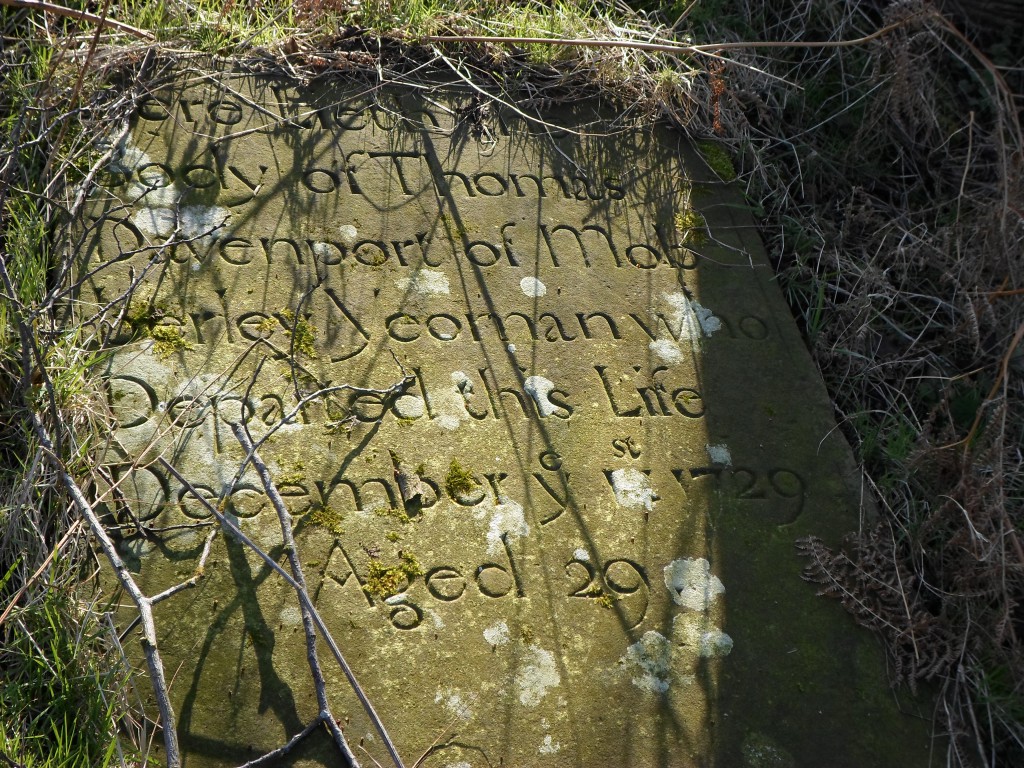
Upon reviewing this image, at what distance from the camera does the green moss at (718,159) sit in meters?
3.69

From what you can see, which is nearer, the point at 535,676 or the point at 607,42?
the point at 535,676

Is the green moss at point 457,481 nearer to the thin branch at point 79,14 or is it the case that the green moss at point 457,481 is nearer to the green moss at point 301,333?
the green moss at point 301,333

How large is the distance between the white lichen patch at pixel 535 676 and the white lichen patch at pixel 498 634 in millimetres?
66

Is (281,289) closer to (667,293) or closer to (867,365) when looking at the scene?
(667,293)

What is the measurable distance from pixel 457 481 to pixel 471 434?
0.57 feet

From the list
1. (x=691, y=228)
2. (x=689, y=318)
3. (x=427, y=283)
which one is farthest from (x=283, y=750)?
(x=691, y=228)

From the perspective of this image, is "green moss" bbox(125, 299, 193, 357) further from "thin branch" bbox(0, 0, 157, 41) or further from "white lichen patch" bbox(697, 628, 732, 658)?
"white lichen patch" bbox(697, 628, 732, 658)

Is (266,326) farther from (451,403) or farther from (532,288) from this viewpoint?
(532,288)

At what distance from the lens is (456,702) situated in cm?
239

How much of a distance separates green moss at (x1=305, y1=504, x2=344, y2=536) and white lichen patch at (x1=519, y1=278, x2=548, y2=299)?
3.39 ft

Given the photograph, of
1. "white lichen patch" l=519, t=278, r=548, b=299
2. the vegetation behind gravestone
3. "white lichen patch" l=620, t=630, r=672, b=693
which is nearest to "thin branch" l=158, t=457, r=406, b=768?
the vegetation behind gravestone

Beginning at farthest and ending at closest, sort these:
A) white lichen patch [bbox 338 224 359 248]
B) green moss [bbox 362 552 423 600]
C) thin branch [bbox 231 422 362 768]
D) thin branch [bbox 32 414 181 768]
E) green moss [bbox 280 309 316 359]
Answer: white lichen patch [bbox 338 224 359 248] < green moss [bbox 280 309 316 359] < green moss [bbox 362 552 423 600] < thin branch [bbox 231 422 362 768] < thin branch [bbox 32 414 181 768]

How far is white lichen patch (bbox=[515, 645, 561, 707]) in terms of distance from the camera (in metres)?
2.43

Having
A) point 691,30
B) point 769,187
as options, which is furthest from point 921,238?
point 691,30
